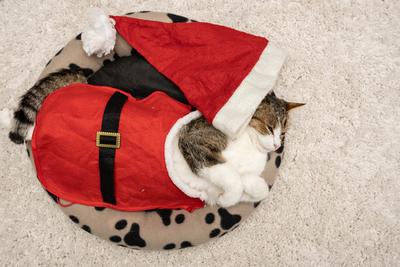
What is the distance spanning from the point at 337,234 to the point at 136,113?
0.85 m

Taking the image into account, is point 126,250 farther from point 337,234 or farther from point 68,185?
point 337,234

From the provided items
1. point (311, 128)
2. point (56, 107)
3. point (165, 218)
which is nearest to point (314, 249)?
point (311, 128)

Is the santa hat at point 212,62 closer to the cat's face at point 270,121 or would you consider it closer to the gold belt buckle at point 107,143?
the cat's face at point 270,121

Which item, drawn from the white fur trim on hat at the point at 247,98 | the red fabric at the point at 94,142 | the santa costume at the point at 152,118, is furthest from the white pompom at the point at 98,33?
the white fur trim on hat at the point at 247,98

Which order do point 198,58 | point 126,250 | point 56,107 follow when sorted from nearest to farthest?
point 56,107 → point 198,58 → point 126,250

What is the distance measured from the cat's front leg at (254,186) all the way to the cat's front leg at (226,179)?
25 millimetres

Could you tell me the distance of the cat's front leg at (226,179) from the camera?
35.4 inches

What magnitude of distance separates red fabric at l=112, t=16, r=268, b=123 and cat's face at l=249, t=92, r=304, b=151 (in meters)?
0.09

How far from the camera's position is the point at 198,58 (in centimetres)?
107

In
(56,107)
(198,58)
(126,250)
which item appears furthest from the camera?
(126,250)

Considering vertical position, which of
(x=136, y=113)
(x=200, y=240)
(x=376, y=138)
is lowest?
(x=200, y=240)

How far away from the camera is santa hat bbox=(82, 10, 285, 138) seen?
36.8 inches

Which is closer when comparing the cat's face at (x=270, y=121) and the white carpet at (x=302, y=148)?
the cat's face at (x=270, y=121)

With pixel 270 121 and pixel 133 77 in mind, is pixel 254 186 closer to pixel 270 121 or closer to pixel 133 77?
pixel 270 121
